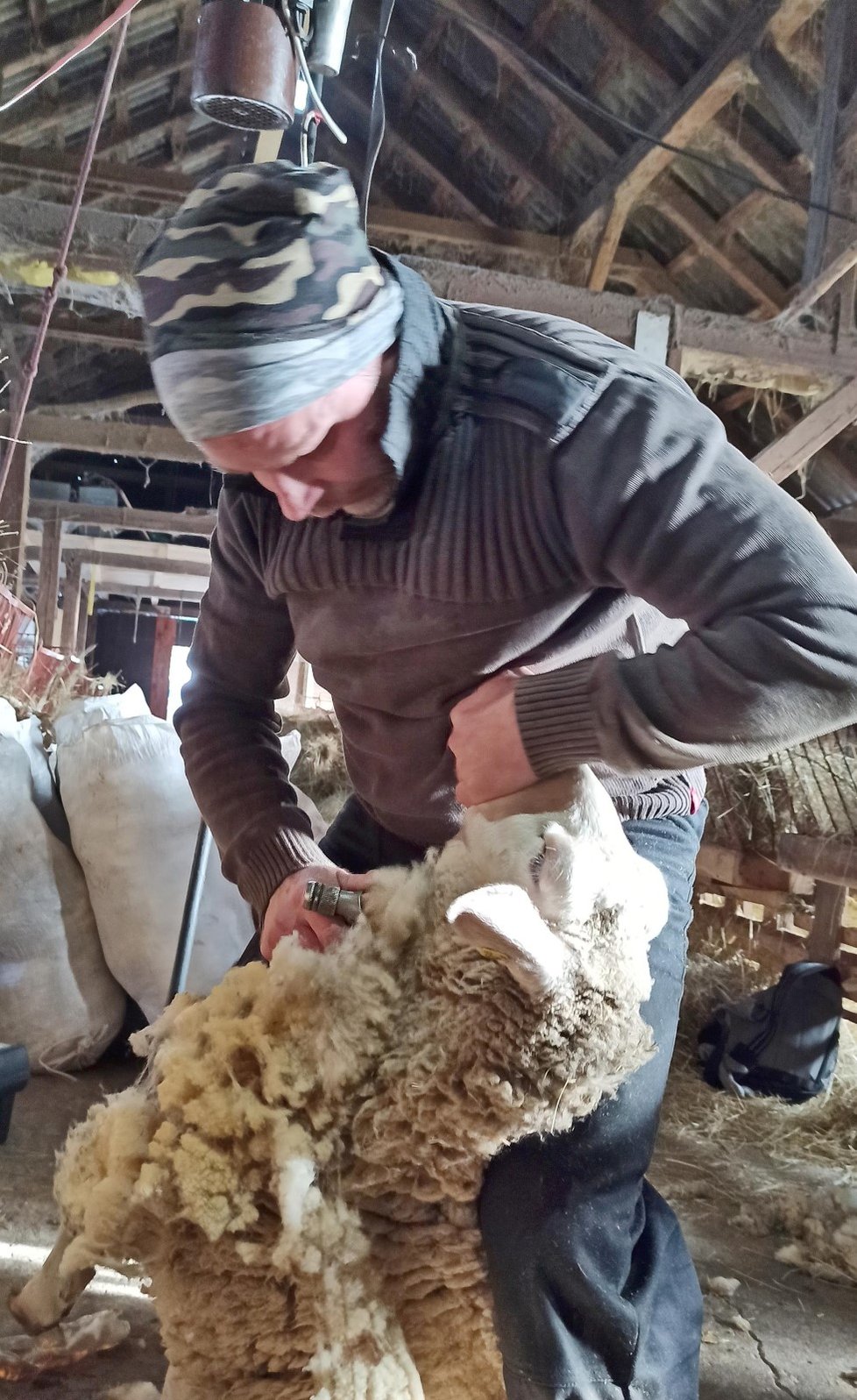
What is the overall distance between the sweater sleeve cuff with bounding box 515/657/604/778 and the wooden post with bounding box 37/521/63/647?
770cm

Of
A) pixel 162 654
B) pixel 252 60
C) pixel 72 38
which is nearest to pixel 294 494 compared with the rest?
pixel 252 60

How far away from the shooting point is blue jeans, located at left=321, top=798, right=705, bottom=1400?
1021 millimetres

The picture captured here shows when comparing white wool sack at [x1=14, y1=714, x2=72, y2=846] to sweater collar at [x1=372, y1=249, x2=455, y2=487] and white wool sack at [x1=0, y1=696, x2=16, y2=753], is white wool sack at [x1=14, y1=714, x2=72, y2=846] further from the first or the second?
sweater collar at [x1=372, y1=249, x2=455, y2=487]

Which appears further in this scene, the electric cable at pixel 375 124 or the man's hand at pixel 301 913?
the electric cable at pixel 375 124

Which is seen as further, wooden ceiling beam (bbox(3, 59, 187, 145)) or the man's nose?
wooden ceiling beam (bbox(3, 59, 187, 145))

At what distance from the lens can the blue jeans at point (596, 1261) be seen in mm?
1021

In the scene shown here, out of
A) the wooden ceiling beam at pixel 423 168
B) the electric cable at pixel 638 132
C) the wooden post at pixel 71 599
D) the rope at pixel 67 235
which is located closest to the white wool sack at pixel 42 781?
the rope at pixel 67 235

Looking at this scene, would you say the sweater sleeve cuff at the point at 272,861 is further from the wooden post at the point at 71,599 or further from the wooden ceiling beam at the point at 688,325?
the wooden post at the point at 71,599

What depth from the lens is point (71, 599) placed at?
36.2ft

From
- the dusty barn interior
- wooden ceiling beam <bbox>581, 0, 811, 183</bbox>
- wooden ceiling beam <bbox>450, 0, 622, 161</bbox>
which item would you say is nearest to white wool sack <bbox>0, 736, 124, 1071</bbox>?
the dusty barn interior

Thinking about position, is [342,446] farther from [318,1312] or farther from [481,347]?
[318,1312]

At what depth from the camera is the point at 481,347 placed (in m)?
1.22

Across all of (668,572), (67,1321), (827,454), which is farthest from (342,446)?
(827,454)

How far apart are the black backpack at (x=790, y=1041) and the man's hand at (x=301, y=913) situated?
7.81 ft
